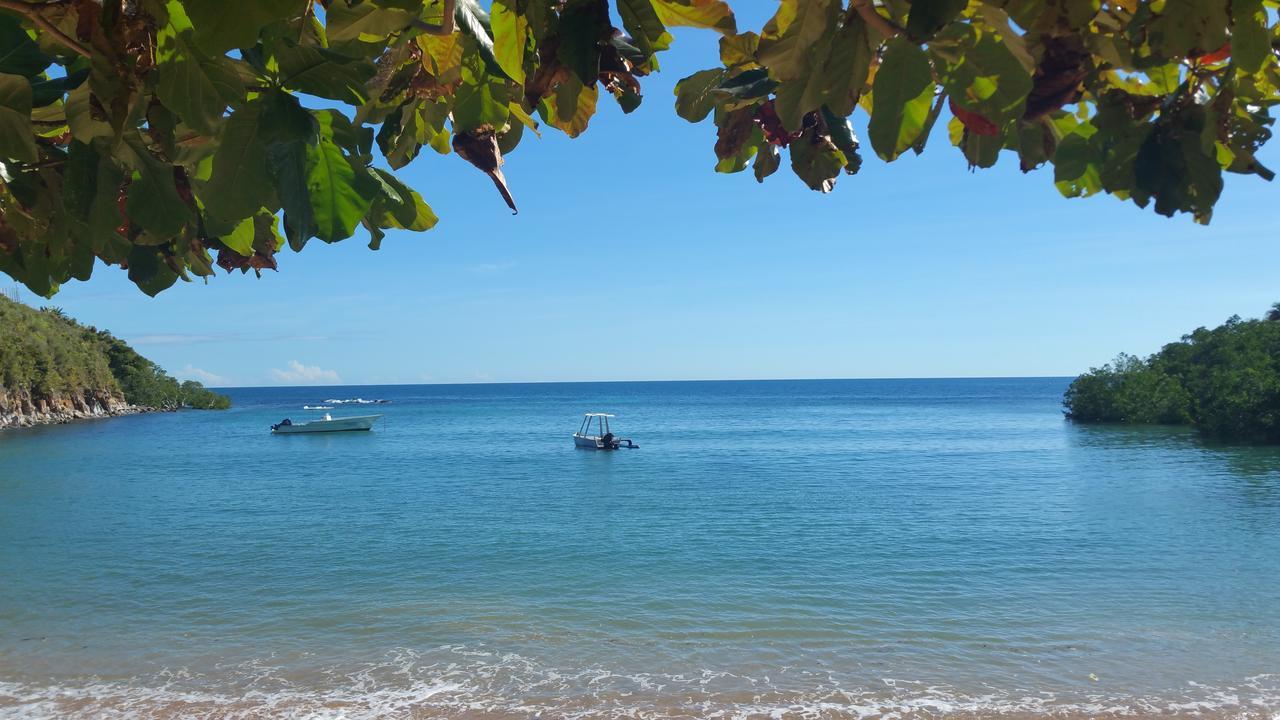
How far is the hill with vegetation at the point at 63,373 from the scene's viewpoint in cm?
5519

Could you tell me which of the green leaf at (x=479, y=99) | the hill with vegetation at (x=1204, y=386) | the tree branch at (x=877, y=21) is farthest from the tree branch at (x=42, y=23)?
the hill with vegetation at (x=1204, y=386)

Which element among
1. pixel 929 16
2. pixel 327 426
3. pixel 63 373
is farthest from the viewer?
pixel 63 373

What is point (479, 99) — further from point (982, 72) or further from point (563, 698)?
point (563, 698)

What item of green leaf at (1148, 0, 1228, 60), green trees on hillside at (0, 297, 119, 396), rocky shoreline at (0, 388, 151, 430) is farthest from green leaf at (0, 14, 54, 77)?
rocky shoreline at (0, 388, 151, 430)

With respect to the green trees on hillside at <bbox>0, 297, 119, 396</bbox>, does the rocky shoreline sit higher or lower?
lower

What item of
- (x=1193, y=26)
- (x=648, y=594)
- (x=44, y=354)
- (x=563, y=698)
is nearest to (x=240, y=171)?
(x=1193, y=26)

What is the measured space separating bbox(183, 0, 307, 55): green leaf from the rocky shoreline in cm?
6626

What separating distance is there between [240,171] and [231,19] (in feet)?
0.98

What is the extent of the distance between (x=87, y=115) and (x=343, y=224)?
1.88 feet

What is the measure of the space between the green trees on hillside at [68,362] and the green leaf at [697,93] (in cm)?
6596

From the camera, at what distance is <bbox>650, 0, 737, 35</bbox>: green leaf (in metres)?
1.32

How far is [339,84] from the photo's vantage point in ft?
4.06

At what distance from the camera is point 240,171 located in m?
1.22

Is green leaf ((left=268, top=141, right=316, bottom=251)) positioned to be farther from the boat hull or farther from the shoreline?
the boat hull
